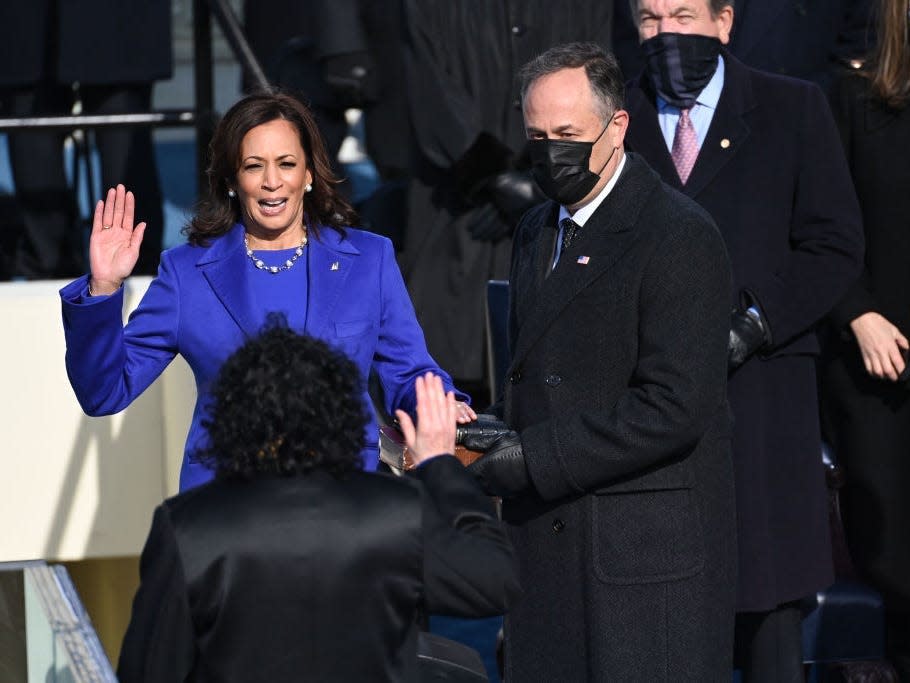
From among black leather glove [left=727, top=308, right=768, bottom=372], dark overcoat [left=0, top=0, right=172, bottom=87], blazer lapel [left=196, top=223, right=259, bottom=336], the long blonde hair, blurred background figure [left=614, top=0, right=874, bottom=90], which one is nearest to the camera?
blazer lapel [left=196, top=223, right=259, bottom=336]

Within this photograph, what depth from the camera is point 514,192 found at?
18.0 ft

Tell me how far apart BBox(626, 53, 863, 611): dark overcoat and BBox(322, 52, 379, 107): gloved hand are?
2588 millimetres

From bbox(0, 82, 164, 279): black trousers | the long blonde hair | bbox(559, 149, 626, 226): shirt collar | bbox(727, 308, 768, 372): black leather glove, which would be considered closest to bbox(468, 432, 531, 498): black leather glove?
bbox(559, 149, 626, 226): shirt collar

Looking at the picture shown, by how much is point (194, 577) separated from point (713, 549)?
3.59ft

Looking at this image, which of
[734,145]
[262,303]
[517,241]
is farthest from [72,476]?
[734,145]

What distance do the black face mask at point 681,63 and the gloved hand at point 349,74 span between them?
258 cm

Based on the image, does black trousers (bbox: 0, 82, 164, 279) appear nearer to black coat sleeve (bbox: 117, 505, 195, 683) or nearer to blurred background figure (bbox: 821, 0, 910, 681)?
blurred background figure (bbox: 821, 0, 910, 681)

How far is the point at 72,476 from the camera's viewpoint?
429cm

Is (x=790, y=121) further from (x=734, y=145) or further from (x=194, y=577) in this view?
(x=194, y=577)

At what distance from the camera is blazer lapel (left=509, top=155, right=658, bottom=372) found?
307 cm

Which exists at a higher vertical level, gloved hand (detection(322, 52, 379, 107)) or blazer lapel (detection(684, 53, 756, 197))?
blazer lapel (detection(684, 53, 756, 197))

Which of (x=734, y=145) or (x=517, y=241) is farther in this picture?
(x=734, y=145)

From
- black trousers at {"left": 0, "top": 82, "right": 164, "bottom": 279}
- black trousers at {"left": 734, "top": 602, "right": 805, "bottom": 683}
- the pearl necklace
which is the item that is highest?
the pearl necklace

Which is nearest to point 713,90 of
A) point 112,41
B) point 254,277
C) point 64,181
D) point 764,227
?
point 764,227
